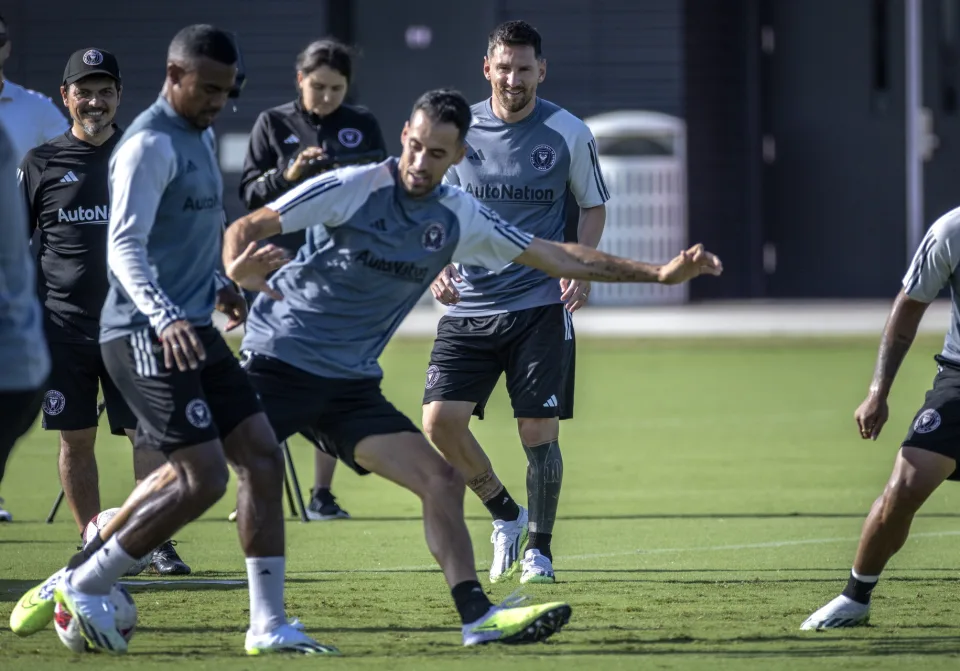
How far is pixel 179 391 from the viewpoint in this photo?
20.1 ft

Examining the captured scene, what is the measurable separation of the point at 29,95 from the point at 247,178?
4.85 ft

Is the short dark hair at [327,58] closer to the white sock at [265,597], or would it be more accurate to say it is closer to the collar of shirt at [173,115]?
the collar of shirt at [173,115]

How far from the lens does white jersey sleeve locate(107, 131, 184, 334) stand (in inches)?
233

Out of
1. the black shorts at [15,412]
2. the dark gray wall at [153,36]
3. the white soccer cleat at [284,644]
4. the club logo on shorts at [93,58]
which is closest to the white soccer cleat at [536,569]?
the white soccer cleat at [284,644]

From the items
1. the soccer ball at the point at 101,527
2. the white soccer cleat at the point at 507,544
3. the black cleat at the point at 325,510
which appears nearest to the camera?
the soccer ball at the point at 101,527

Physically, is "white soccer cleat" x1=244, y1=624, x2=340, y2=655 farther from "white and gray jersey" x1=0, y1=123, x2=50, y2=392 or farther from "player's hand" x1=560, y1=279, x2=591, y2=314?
"player's hand" x1=560, y1=279, x2=591, y2=314

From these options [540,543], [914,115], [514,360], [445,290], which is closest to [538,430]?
[514,360]

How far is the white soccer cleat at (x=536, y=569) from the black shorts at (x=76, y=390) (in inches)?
81.6

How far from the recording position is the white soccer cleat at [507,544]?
8.30 meters

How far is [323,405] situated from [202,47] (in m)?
1.42

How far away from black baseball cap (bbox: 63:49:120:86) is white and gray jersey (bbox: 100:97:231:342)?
1.99m

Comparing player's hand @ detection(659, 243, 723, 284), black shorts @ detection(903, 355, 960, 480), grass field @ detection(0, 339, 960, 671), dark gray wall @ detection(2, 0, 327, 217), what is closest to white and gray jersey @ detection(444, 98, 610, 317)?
grass field @ detection(0, 339, 960, 671)

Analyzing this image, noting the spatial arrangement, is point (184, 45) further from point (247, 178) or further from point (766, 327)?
point (766, 327)

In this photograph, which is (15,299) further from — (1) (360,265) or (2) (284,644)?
(2) (284,644)
